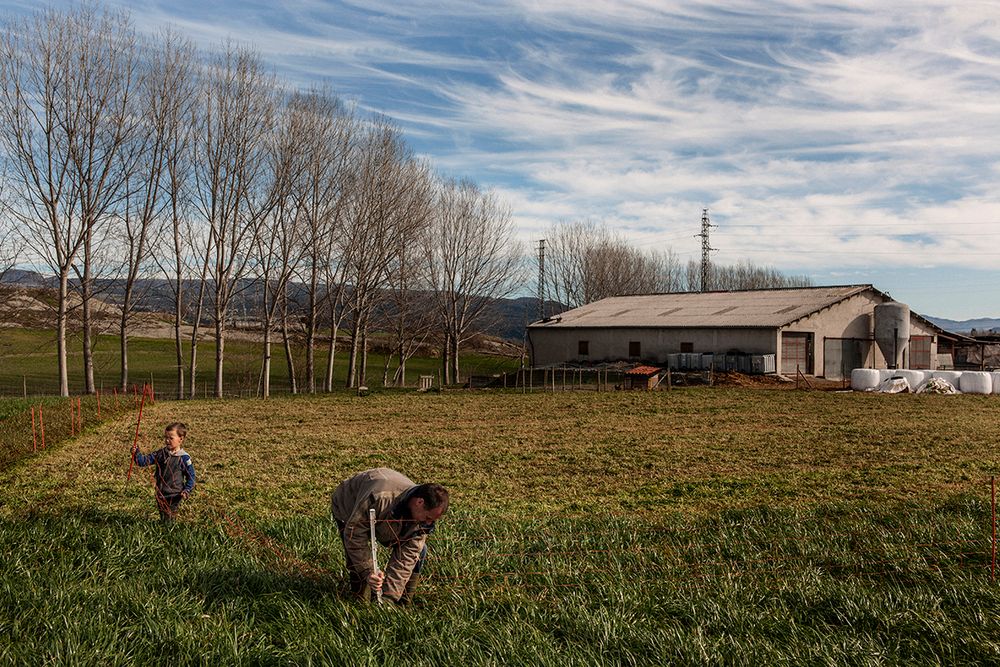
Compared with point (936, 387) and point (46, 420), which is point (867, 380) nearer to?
point (936, 387)

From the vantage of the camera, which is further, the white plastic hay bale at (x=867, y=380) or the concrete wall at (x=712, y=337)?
the concrete wall at (x=712, y=337)

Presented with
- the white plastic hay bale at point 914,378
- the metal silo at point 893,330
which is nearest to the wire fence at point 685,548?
the white plastic hay bale at point 914,378

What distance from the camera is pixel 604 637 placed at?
19.6ft

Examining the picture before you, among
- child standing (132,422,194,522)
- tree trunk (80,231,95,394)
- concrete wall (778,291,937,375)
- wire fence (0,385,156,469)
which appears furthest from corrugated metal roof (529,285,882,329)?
child standing (132,422,194,522)

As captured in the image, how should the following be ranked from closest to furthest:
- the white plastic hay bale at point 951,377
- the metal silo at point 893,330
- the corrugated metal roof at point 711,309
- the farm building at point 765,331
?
the white plastic hay bale at point 951,377, the farm building at point 765,331, the corrugated metal roof at point 711,309, the metal silo at point 893,330

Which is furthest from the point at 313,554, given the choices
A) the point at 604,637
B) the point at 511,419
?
the point at 511,419

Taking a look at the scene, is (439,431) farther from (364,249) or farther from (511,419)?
(364,249)

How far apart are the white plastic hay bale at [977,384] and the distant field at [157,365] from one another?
3423 centimetres

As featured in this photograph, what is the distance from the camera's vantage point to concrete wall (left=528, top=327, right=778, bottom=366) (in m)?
40.6

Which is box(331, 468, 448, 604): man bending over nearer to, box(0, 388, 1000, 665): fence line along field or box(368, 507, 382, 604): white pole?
box(368, 507, 382, 604): white pole

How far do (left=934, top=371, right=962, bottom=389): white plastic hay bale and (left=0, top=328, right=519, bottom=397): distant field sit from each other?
33300mm

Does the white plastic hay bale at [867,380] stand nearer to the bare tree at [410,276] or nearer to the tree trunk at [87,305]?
the bare tree at [410,276]

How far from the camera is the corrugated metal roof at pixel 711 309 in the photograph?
42094mm

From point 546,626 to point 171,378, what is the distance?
53570 mm
